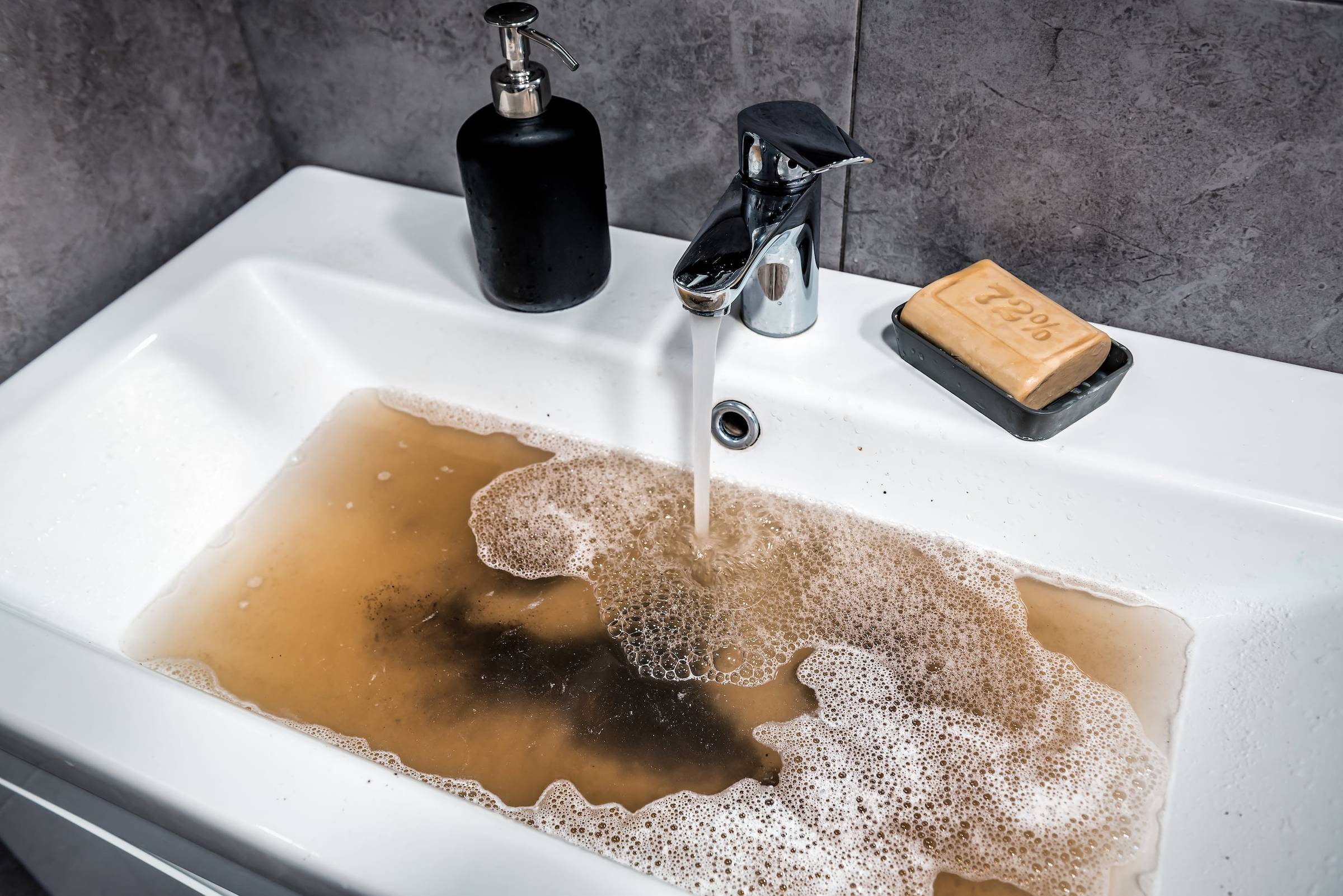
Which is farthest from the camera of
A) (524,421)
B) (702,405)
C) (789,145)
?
(524,421)

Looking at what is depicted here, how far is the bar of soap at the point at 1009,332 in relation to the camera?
68 centimetres

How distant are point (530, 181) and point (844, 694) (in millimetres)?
440

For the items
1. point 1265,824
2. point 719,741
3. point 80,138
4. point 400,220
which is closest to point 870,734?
point 719,741

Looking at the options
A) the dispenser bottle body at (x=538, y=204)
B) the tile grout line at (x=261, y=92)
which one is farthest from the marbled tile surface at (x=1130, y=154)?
the tile grout line at (x=261, y=92)

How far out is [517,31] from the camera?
0.69 meters

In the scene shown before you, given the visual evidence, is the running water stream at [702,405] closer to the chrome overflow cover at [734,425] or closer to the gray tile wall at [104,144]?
the chrome overflow cover at [734,425]

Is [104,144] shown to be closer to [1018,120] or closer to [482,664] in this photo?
[482,664]

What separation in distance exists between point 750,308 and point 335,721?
0.44 m

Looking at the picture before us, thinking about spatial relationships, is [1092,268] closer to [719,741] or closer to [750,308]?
[750,308]

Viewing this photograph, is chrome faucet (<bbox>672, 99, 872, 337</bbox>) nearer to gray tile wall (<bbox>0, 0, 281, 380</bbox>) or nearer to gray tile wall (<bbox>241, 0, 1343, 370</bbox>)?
gray tile wall (<bbox>241, 0, 1343, 370</bbox>)

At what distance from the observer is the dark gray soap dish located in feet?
2.26

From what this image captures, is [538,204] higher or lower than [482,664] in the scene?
higher

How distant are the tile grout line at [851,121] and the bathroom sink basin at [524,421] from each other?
31 millimetres

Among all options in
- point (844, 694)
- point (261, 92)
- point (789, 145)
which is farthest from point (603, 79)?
point (844, 694)
